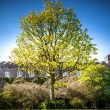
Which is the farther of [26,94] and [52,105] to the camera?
[26,94]

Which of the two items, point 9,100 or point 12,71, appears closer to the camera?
point 9,100

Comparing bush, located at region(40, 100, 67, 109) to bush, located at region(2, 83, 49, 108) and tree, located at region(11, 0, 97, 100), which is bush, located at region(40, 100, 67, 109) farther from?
bush, located at region(2, 83, 49, 108)

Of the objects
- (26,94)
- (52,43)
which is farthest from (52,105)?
(26,94)

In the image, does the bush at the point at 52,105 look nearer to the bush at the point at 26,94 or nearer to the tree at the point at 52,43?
the tree at the point at 52,43

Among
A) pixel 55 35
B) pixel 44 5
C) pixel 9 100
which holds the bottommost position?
pixel 9 100

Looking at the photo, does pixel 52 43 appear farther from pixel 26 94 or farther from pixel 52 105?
pixel 26 94

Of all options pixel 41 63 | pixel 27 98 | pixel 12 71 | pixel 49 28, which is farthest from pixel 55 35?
pixel 12 71

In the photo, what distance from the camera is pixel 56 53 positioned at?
36.3m

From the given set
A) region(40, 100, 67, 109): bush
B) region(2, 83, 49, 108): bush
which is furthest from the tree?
region(2, 83, 49, 108): bush

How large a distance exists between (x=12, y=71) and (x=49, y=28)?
3895cm

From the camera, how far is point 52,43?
122 feet

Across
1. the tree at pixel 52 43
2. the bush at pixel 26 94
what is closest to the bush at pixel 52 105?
the tree at pixel 52 43

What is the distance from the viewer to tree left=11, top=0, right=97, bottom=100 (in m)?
36.4

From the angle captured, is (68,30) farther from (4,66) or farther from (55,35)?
(4,66)
